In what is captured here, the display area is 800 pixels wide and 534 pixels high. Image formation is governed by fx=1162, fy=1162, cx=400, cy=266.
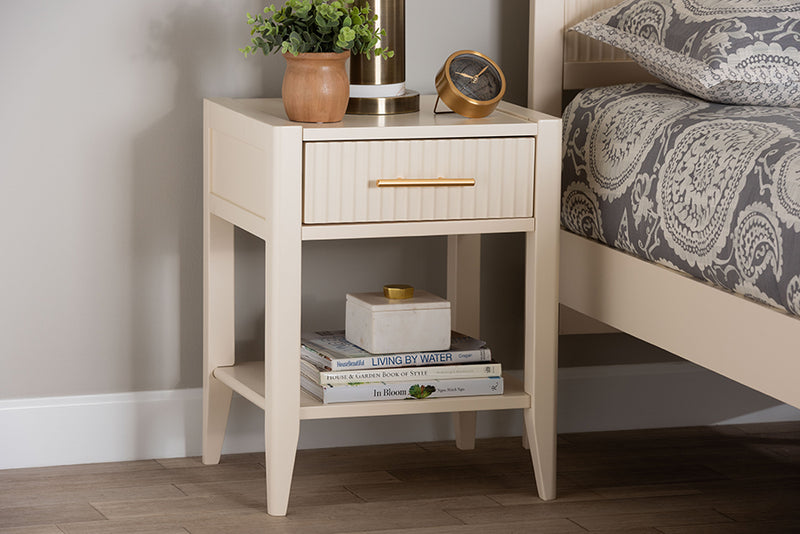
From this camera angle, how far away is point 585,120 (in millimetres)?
1888

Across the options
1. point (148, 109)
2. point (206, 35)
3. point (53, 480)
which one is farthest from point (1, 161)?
point (53, 480)

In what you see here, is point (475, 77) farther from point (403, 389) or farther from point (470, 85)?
point (403, 389)

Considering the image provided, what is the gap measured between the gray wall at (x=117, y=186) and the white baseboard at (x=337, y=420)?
0.04m

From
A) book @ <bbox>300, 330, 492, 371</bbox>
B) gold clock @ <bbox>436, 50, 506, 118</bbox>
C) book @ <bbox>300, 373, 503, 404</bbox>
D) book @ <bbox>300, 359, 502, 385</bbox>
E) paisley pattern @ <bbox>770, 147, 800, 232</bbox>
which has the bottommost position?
book @ <bbox>300, 373, 503, 404</bbox>

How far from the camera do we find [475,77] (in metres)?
1.86

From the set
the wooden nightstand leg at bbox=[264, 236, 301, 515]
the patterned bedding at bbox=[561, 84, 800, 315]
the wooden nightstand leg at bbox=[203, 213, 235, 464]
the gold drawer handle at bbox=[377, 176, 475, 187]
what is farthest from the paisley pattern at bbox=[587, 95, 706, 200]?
the wooden nightstand leg at bbox=[203, 213, 235, 464]

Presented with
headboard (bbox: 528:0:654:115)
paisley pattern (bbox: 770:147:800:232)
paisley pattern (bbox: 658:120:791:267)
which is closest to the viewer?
paisley pattern (bbox: 770:147:800:232)

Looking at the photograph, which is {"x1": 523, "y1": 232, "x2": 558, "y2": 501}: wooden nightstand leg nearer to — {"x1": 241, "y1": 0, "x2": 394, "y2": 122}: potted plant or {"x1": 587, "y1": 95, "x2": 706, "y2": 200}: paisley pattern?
{"x1": 587, "y1": 95, "x2": 706, "y2": 200}: paisley pattern

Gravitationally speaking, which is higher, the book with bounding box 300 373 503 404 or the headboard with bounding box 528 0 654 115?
the headboard with bounding box 528 0 654 115

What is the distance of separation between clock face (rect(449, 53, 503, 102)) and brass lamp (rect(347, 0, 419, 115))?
0.09 metres

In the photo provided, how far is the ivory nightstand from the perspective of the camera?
1656 mm

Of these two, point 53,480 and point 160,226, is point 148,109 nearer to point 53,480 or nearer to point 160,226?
point 160,226

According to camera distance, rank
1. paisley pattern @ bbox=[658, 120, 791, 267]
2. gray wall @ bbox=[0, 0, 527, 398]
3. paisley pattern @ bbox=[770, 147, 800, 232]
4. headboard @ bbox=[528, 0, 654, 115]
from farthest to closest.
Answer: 1. headboard @ bbox=[528, 0, 654, 115]
2. gray wall @ bbox=[0, 0, 527, 398]
3. paisley pattern @ bbox=[658, 120, 791, 267]
4. paisley pattern @ bbox=[770, 147, 800, 232]

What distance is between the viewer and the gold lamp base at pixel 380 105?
1848mm
